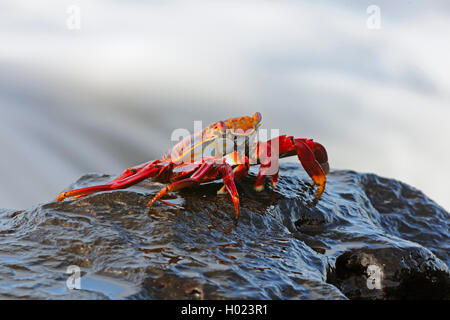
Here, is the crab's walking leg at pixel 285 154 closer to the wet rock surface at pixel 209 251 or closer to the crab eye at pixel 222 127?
the wet rock surface at pixel 209 251

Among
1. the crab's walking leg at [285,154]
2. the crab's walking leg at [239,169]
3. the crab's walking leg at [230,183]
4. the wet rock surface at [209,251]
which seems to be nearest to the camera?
the wet rock surface at [209,251]

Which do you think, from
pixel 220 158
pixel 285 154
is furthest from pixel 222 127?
pixel 285 154

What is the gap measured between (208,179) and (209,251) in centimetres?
70

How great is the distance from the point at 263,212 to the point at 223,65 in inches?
338

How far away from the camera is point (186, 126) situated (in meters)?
10.3

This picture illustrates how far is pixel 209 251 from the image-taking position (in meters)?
2.43

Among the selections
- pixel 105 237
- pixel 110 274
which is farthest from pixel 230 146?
pixel 110 274

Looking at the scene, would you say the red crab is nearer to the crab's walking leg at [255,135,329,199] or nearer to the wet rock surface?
the crab's walking leg at [255,135,329,199]

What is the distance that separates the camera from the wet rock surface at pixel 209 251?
84.0 inches

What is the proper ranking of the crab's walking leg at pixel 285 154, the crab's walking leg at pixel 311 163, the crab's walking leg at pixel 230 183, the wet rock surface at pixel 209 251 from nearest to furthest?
the wet rock surface at pixel 209 251
the crab's walking leg at pixel 230 183
the crab's walking leg at pixel 285 154
the crab's walking leg at pixel 311 163

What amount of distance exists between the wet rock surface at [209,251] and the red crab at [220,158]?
0.33 feet

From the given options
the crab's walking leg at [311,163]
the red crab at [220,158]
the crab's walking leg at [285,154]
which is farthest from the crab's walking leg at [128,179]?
the crab's walking leg at [311,163]

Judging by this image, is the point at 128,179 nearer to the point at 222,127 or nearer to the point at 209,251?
the point at 222,127
